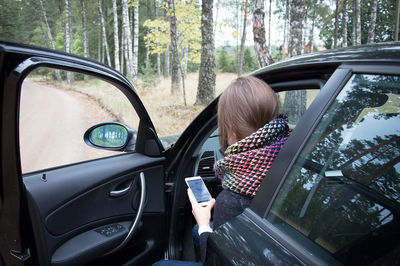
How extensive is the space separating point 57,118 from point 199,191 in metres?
3.04

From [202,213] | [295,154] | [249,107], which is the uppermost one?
[249,107]

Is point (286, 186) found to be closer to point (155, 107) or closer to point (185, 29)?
point (155, 107)

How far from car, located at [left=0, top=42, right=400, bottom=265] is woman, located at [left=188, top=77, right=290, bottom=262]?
11cm

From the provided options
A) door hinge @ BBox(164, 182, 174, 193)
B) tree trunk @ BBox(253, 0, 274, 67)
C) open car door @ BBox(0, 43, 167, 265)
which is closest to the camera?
open car door @ BBox(0, 43, 167, 265)

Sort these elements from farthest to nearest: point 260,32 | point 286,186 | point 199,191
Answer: point 260,32 < point 199,191 < point 286,186

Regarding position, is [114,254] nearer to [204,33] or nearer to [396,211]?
[396,211]

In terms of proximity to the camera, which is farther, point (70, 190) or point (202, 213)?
point (70, 190)

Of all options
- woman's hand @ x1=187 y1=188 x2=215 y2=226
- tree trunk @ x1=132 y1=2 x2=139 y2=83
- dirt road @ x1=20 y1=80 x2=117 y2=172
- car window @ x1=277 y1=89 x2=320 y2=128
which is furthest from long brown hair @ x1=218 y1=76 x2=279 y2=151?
tree trunk @ x1=132 y1=2 x2=139 y2=83

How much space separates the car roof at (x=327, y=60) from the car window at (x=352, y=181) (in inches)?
2.8

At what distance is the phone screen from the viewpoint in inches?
67.2

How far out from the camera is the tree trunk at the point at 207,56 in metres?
9.82

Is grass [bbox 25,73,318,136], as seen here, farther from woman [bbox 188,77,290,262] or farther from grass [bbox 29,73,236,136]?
woman [bbox 188,77,290,262]

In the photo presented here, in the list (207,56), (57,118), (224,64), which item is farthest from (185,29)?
(224,64)

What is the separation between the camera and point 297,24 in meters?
6.52
